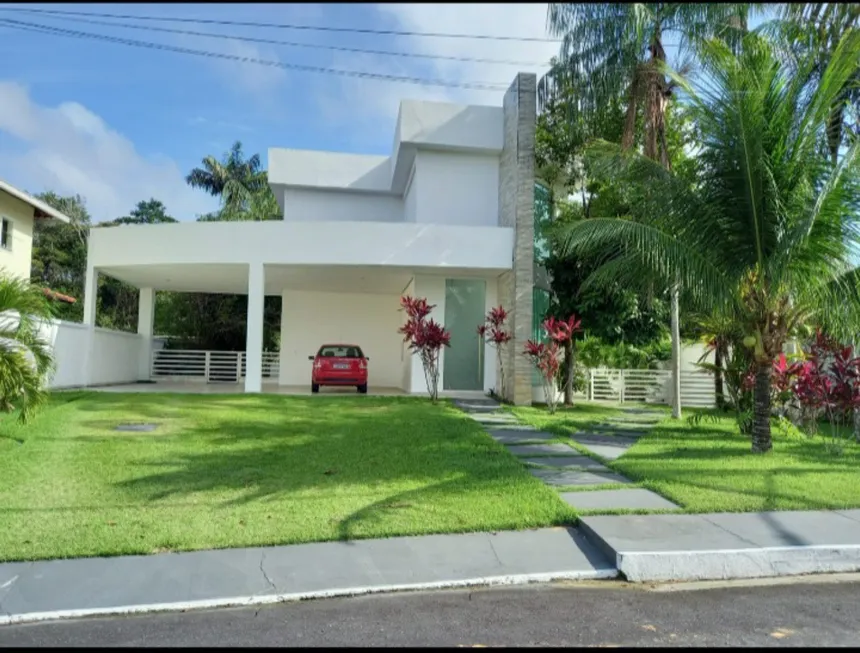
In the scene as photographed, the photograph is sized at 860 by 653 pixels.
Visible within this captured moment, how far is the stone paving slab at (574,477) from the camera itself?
7438mm

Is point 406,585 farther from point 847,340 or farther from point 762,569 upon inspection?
point 847,340

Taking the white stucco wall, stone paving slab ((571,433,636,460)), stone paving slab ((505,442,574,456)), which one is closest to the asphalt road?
stone paving slab ((505,442,574,456))

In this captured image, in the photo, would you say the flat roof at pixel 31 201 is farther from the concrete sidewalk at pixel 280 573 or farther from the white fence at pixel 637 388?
the white fence at pixel 637 388

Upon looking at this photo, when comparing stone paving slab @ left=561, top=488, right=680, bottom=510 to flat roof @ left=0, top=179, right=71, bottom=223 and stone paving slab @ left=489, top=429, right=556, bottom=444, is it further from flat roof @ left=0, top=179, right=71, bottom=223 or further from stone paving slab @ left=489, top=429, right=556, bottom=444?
flat roof @ left=0, top=179, right=71, bottom=223

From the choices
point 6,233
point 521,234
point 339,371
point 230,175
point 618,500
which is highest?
point 230,175

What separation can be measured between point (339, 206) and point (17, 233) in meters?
10.8

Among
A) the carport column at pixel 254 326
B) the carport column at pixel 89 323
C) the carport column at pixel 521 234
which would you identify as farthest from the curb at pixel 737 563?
the carport column at pixel 89 323

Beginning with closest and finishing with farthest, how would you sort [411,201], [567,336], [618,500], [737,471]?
[618,500] < [737,471] < [567,336] < [411,201]

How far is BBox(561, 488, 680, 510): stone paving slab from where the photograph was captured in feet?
21.1

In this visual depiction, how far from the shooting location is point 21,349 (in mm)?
9117

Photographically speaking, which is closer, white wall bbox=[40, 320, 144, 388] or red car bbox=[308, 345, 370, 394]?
white wall bbox=[40, 320, 144, 388]

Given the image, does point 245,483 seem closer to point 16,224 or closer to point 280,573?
point 280,573

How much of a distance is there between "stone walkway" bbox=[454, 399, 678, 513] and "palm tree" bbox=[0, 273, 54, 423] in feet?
22.8

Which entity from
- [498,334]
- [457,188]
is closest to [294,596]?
[498,334]
